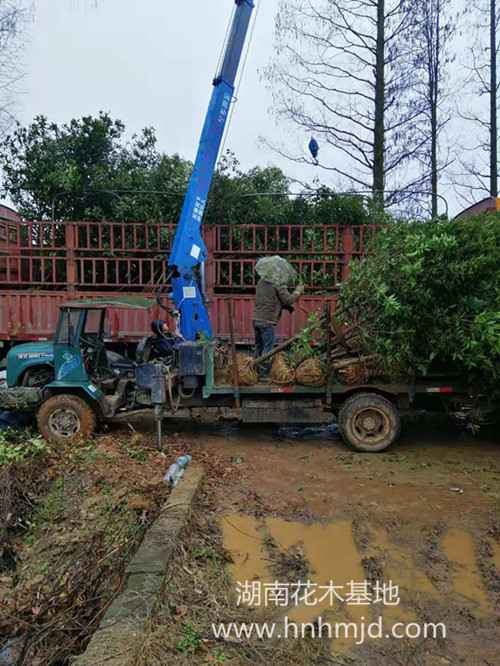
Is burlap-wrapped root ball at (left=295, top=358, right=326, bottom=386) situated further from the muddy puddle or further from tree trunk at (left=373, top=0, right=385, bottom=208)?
tree trunk at (left=373, top=0, right=385, bottom=208)

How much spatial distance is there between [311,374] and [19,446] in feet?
12.0

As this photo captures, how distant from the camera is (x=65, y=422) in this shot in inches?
279

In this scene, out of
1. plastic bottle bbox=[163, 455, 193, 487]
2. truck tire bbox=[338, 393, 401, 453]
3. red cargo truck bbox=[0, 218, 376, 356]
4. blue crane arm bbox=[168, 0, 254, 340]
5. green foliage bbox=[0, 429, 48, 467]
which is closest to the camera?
plastic bottle bbox=[163, 455, 193, 487]

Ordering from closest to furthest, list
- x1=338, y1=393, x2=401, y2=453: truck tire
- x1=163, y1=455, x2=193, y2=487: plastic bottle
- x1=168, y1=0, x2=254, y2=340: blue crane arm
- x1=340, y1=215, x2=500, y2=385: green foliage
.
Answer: x1=163, y1=455, x2=193, y2=487: plastic bottle < x1=340, y1=215, x2=500, y2=385: green foliage < x1=338, y1=393, x2=401, y2=453: truck tire < x1=168, y1=0, x2=254, y2=340: blue crane arm

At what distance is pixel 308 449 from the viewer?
280 inches

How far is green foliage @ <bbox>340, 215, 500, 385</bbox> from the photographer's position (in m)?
6.19

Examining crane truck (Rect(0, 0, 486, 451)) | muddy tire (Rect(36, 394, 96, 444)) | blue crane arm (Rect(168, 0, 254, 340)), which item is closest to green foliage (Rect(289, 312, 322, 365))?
crane truck (Rect(0, 0, 486, 451))

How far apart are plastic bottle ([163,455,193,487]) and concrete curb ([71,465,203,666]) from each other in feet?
1.81

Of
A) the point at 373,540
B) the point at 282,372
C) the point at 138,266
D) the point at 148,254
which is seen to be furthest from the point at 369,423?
the point at 148,254

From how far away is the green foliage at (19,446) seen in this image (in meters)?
6.09

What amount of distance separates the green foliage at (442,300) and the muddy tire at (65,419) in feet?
12.4

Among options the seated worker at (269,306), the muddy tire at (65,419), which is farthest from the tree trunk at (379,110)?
the muddy tire at (65,419)

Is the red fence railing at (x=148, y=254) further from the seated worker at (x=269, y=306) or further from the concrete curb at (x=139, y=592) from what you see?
the concrete curb at (x=139, y=592)

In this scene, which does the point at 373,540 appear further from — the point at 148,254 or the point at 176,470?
the point at 148,254
